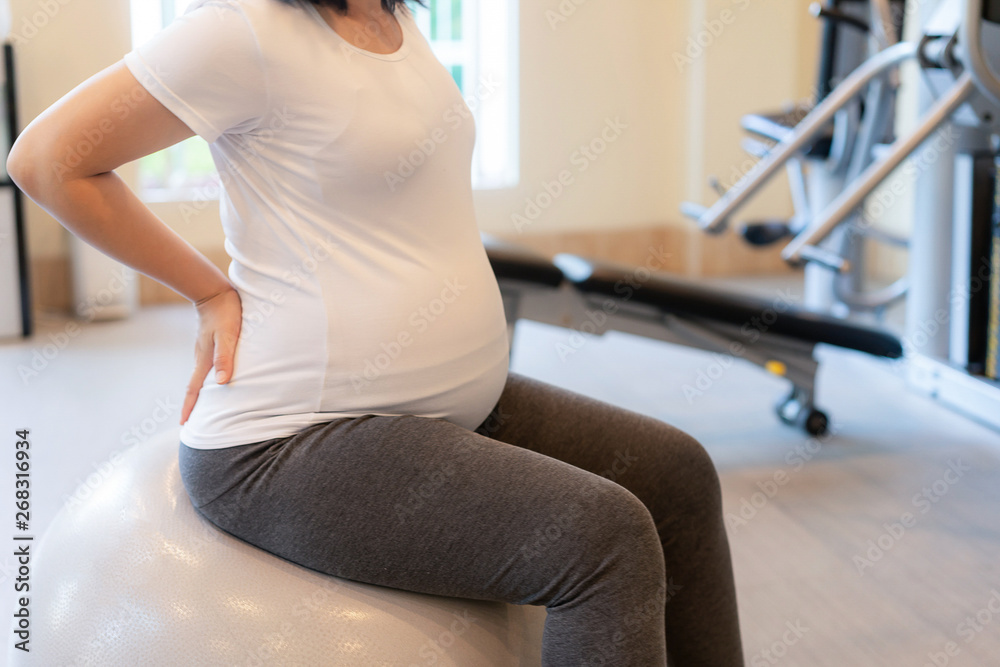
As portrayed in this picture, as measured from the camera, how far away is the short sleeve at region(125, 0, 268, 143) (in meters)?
0.81

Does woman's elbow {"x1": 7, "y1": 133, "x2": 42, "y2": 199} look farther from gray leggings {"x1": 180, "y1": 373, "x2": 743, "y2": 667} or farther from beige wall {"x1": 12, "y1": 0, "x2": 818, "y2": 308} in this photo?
beige wall {"x1": 12, "y1": 0, "x2": 818, "y2": 308}

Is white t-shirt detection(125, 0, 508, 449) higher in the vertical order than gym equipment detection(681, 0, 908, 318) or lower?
higher

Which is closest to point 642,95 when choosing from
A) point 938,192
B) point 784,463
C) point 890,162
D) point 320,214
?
point 938,192

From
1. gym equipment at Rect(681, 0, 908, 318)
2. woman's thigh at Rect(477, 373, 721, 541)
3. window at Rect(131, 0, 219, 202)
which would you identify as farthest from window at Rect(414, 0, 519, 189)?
woman's thigh at Rect(477, 373, 721, 541)

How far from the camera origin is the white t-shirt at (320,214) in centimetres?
83

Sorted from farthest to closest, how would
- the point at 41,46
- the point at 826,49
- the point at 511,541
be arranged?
the point at 41,46
the point at 826,49
the point at 511,541

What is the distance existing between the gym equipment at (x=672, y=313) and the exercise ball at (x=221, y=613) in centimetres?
135

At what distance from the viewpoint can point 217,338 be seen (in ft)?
3.15

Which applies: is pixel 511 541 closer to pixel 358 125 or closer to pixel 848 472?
pixel 358 125

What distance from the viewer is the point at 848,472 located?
223 centimetres

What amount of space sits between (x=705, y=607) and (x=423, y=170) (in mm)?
603

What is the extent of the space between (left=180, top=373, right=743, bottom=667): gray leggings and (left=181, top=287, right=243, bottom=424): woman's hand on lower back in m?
0.07

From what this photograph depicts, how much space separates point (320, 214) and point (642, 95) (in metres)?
3.98

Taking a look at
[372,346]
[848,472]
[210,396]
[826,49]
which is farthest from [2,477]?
[826,49]
